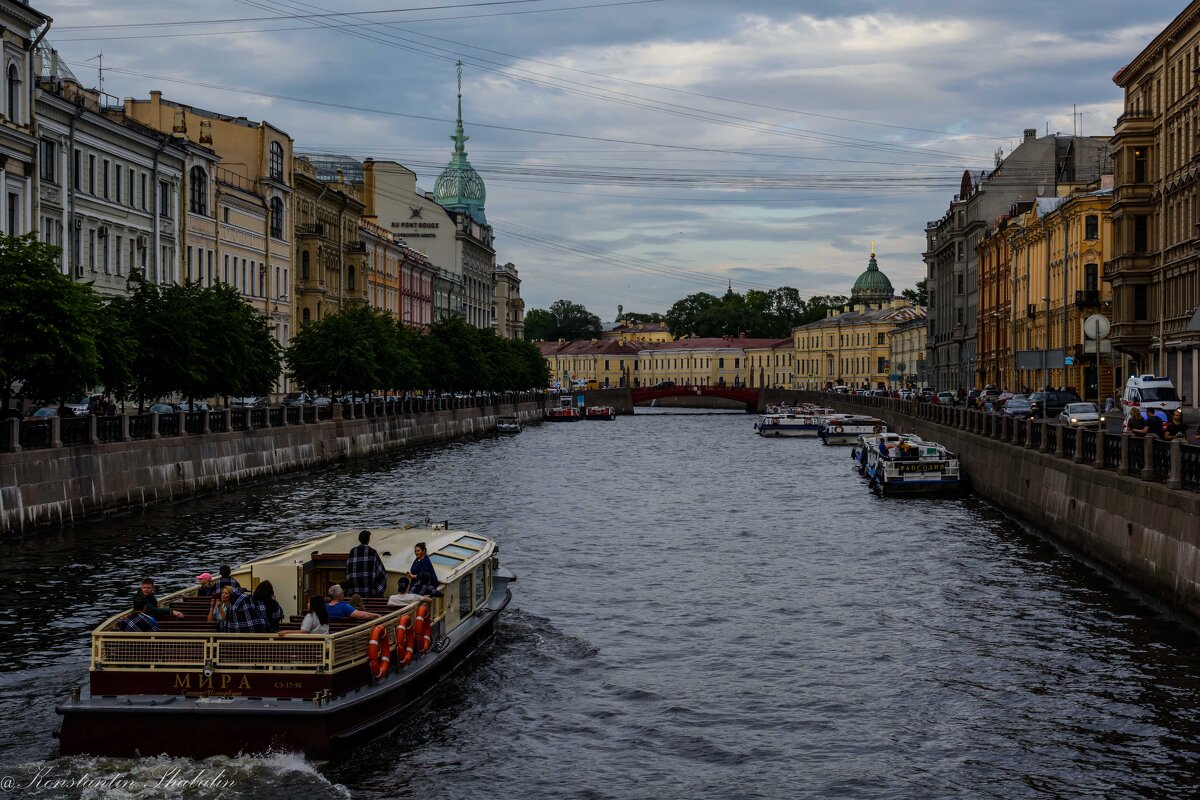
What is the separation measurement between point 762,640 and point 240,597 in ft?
33.6

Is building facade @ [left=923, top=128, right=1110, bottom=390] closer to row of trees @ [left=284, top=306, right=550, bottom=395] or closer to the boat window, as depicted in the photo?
row of trees @ [left=284, top=306, right=550, bottom=395]

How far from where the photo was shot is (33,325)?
35125mm

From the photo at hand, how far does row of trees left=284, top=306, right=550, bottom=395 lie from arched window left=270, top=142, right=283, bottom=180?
30.0 feet

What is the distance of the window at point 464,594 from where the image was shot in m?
22.2

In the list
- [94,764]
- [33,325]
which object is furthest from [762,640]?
[33,325]

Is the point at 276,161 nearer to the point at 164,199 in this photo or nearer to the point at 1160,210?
the point at 164,199

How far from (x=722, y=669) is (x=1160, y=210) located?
149ft

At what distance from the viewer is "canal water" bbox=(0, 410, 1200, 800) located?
1684 centimetres

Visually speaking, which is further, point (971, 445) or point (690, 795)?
point (971, 445)

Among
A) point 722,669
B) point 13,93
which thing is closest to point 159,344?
point 13,93

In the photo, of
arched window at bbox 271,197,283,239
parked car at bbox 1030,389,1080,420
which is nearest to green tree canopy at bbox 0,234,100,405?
parked car at bbox 1030,389,1080,420

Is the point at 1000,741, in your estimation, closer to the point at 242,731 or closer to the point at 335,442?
the point at 242,731

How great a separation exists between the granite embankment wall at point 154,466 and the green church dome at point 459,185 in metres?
96.7

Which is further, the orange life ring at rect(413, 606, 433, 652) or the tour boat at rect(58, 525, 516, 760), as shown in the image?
the orange life ring at rect(413, 606, 433, 652)
